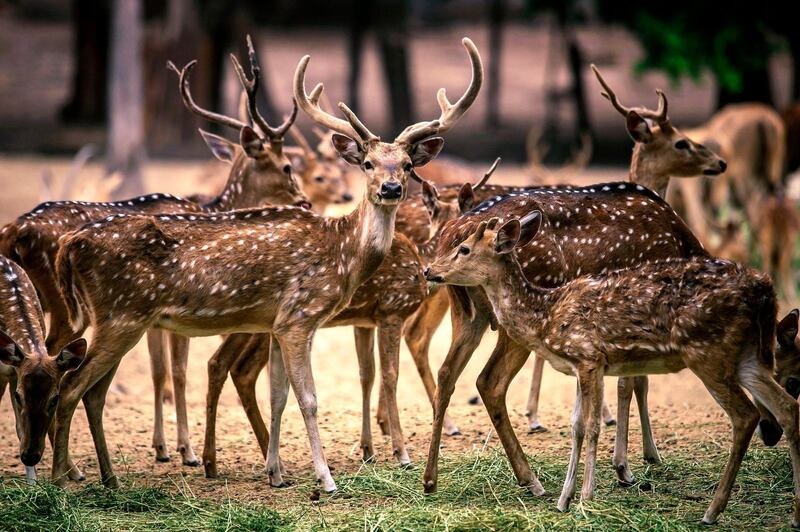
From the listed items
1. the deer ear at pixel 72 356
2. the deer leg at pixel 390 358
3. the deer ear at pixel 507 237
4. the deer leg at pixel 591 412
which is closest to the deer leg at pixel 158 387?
the deer ear at pixel 72 356

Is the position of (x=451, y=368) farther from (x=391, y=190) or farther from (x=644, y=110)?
(x=644, y=110)

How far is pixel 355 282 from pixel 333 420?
208 centimetres

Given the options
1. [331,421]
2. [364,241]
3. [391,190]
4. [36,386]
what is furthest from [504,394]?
[36,386]

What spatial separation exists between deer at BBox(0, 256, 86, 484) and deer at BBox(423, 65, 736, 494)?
7.07ft

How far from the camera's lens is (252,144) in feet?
27.5

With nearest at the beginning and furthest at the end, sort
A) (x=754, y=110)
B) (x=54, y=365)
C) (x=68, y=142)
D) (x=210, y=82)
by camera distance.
A: (x=54, y=365), (x=754, y=110), (x=210, y=82), (x=68, y=142)

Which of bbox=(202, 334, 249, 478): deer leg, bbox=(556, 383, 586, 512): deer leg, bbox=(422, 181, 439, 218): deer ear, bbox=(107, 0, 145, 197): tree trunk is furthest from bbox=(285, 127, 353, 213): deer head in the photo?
bbox=(107, 0, 145, 197): tree trunk

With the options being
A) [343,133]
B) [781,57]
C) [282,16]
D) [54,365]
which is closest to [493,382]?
[343,133]

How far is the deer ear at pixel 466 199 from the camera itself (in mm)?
7541

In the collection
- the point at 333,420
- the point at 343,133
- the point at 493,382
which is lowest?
the point at 333,420

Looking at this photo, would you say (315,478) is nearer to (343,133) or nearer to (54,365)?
(54,365)

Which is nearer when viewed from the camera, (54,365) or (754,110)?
(54,365)

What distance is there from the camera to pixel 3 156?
2103 centimetres

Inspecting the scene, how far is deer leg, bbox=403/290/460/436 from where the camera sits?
8.53 metres
